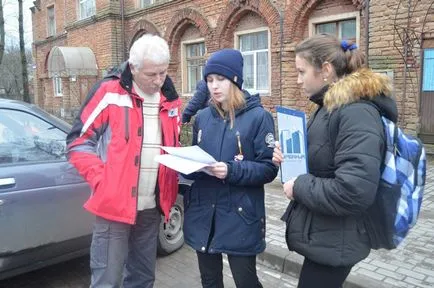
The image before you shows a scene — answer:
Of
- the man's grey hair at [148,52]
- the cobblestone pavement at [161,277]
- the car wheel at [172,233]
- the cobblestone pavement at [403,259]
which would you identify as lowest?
the cobblestone pavement at [161,277]

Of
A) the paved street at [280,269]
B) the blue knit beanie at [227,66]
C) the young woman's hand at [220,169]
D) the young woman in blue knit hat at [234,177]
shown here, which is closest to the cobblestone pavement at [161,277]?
the paved street at [280,269]

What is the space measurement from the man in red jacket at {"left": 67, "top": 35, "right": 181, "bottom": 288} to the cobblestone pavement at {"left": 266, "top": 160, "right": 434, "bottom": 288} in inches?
80.8

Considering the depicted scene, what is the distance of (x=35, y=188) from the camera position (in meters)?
3.11

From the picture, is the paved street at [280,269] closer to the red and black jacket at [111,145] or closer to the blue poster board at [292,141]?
the red and black jacket at [111,145]

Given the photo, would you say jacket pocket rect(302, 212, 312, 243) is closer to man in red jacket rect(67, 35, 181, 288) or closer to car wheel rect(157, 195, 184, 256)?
man in red jacket rect(67, 35, 181, 288)

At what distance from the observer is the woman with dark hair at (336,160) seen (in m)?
1.71

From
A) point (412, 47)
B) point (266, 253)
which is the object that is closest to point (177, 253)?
point (266, 253)

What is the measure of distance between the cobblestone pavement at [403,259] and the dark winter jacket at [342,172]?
1921 millimetres

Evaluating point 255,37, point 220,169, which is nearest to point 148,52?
point 220,169

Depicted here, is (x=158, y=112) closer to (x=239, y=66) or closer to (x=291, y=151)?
(x=239, y=66)

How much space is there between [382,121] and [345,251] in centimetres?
60

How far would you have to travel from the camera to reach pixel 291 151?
6.69 feet

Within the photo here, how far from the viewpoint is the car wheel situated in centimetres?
421

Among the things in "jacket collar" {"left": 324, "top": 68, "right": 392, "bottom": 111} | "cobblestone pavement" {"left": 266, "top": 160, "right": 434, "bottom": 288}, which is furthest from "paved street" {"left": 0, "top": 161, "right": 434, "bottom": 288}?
"jacket collar" {"left": 324, "top": 68, "right": 392, "bottom": 111}
